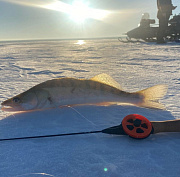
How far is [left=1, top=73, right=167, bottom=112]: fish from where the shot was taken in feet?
8.91

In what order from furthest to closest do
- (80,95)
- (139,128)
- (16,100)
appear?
(80,95) < (16,100) < (139,128)

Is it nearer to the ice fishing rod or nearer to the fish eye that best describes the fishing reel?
the ice fishing rod

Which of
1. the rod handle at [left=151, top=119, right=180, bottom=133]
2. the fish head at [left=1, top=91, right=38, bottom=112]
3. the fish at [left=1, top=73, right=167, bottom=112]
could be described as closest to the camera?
the rod handle at [left=151, top=119, right=180, bottom=133]

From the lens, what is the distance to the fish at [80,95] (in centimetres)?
272

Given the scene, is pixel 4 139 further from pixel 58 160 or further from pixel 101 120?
pixel 101 120

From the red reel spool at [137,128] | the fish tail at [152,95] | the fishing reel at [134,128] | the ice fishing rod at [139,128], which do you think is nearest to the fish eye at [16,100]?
the ice fishing rod at [139,128]

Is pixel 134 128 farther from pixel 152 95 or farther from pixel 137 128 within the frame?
pixel 152 95

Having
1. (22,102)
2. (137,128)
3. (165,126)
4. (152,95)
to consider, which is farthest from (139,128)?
(22,102)

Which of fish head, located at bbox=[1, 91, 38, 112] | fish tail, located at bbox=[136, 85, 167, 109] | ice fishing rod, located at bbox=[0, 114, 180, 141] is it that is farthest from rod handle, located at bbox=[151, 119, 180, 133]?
fish head, located at bbox=[1, 91, 38, 112]

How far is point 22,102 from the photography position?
266cm

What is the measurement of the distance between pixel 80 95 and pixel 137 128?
1257 millimetres

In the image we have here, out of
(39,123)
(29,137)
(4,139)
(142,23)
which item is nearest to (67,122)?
(39,123)

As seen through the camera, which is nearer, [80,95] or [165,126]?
[165,126]

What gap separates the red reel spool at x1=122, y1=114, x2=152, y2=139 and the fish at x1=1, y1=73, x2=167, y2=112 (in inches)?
34.8
